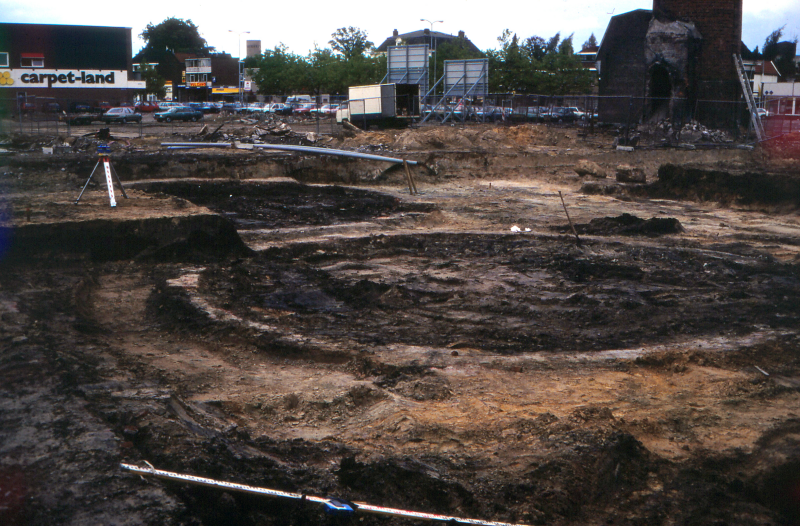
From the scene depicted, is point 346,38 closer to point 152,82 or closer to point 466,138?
point 152,82

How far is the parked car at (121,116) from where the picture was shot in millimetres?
43625

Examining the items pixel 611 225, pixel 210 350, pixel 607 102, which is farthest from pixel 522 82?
pixel 210 350

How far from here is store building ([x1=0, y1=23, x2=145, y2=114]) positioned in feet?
190

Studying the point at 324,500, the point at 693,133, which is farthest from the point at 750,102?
the point at 324,500

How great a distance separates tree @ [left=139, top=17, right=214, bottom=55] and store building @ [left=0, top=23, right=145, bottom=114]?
152 feet

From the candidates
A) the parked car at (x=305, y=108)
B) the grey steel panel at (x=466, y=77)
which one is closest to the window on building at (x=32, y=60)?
the parked car at (x=305, y=108)

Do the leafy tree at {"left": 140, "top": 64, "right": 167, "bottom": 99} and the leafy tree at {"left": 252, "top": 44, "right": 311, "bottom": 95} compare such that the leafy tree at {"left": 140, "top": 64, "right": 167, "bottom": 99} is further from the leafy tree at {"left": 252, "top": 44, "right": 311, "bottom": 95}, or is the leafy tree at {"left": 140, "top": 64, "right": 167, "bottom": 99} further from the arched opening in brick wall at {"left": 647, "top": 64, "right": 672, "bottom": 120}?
the arched opening in brick wall at {"left": 647, "top": 64, "right": 672, "bottom": 120}

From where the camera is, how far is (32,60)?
192ft

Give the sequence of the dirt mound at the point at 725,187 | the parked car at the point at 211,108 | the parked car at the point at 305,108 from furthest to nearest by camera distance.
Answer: the parked car at the point at 211,108 → the parked car at the point at 305,108 → the dirt mound at the point at 725,187

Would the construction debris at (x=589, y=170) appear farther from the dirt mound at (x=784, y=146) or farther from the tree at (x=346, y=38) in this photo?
the tree at (x=346, y=38)

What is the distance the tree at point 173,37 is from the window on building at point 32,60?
49.5 meters

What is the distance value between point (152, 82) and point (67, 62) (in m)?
21.0

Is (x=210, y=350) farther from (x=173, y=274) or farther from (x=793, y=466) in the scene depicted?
(x=793, y=466)

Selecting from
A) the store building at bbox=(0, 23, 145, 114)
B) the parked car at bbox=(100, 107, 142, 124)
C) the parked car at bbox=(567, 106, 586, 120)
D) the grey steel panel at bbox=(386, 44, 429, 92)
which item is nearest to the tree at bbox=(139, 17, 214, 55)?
the store building at bbox=(0, 23, 145, 114)
